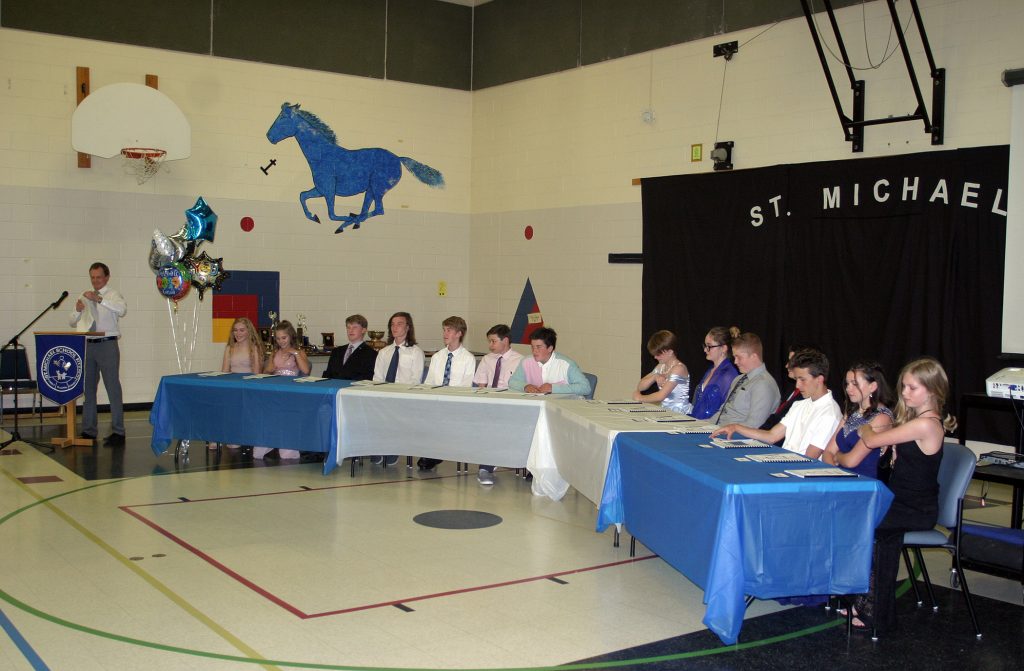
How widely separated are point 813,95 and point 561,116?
3.22 metres

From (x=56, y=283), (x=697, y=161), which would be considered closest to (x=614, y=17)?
(x=697, y=161)

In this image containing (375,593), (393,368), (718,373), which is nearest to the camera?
(375,593)

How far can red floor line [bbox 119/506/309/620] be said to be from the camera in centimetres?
427

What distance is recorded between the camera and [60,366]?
782cm

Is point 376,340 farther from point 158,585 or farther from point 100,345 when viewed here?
point 158,585

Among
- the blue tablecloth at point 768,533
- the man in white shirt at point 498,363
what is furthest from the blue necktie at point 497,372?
the blue tablecloth at point 768,533

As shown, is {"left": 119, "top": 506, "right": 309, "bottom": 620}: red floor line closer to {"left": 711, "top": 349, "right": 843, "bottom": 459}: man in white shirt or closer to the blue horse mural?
{"left": 711, "top": 349, "right": 843, "bottom": 459}: man in white shirt

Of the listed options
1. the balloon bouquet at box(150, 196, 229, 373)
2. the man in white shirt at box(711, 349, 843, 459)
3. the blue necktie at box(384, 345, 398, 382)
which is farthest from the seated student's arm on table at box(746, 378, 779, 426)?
the balloon bouquet at box(150, 196, 229, 373)

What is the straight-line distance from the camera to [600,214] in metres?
10.1

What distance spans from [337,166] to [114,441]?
168 inches

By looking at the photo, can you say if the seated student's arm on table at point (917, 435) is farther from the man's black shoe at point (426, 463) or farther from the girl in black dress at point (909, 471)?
the man's black shoe at point (426, 463)

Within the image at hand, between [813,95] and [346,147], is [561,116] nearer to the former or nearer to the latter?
[346,147]

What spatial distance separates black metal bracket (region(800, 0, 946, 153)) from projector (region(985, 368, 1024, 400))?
2.35m

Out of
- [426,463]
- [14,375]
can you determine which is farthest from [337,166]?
[426,463]
